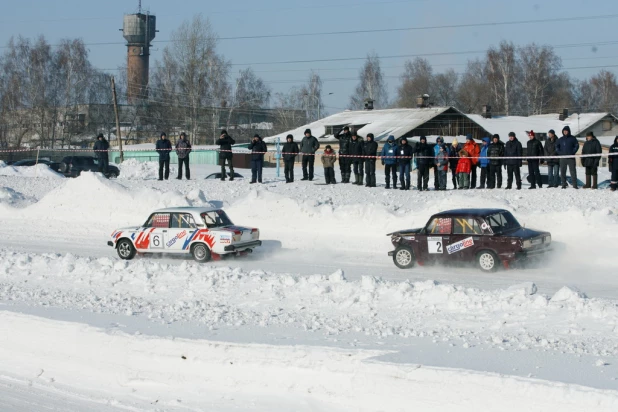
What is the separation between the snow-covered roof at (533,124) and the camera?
65.6m

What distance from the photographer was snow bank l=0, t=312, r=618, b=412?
311 inches

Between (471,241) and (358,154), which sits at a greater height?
(358,154)

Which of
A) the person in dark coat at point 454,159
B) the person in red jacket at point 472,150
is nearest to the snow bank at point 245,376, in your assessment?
the person in red jacket at point 472,150

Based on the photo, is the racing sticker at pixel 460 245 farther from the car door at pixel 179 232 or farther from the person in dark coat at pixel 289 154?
the person in dark coat at pixel 289 154

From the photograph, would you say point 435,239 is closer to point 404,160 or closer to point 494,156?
point 494,156

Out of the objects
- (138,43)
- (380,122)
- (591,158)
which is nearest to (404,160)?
(591,158)

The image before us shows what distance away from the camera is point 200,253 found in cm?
1817

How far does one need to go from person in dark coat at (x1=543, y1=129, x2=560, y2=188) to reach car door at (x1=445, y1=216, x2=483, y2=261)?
5.92 meters

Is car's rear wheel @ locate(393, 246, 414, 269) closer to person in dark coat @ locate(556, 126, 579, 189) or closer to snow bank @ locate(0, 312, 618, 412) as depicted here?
person in dark coat @ locate(556, 126, 579, 189)

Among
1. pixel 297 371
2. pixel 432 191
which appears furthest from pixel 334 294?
pixel 432 191

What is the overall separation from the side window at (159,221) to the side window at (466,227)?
7.07 meters

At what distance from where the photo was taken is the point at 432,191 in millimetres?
23500

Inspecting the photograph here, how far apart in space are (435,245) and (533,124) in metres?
55.1

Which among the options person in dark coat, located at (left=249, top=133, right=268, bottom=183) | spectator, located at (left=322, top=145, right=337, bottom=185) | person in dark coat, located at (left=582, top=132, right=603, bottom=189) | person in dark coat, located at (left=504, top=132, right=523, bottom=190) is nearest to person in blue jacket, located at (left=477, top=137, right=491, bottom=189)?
person in dark coat, located at (left=504, top=132, right=523, bottom=190)
